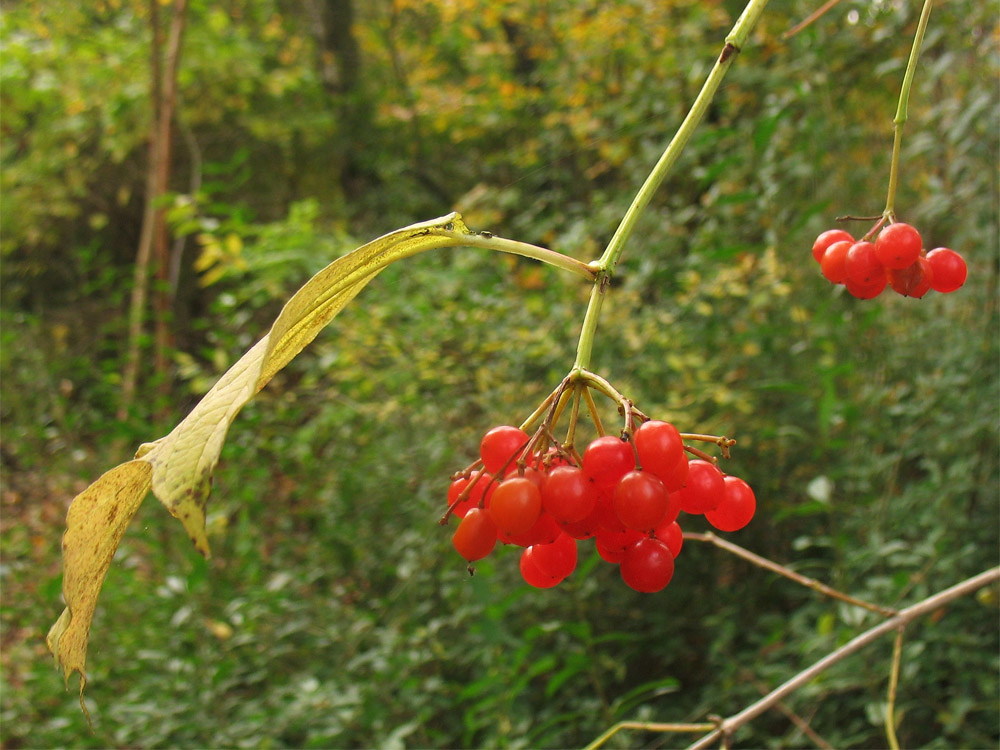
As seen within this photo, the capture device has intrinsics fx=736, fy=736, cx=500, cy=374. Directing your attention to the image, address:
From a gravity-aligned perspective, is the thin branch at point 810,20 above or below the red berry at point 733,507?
above

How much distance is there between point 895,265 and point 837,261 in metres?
0.05

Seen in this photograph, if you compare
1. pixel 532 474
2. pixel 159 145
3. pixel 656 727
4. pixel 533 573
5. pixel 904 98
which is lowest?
pixel 159 145

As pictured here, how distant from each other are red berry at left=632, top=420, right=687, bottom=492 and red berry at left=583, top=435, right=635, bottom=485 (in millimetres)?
15

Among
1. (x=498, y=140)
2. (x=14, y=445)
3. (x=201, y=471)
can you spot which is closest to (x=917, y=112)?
(x=498, y=140)

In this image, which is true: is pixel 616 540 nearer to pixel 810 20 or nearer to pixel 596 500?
pixel 596 500

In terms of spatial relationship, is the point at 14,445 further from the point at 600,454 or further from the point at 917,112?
the point at 917,112

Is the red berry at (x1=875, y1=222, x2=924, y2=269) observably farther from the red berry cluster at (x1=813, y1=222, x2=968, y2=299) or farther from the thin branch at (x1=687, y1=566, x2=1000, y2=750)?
the thin branch at (x1=687, y1=566, x2=1000, y2=750)

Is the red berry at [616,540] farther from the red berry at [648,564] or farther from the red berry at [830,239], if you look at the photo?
the red berry at [830,239]

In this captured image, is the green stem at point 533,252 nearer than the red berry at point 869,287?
Yes

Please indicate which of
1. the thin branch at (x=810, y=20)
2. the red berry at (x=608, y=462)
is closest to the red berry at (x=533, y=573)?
the red berry at (x=608, y=462)

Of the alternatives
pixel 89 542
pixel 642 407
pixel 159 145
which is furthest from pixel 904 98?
pixel 159 145

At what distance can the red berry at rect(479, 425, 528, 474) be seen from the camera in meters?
0.50

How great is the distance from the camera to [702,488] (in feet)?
1.64

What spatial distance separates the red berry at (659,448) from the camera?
0.44 m
